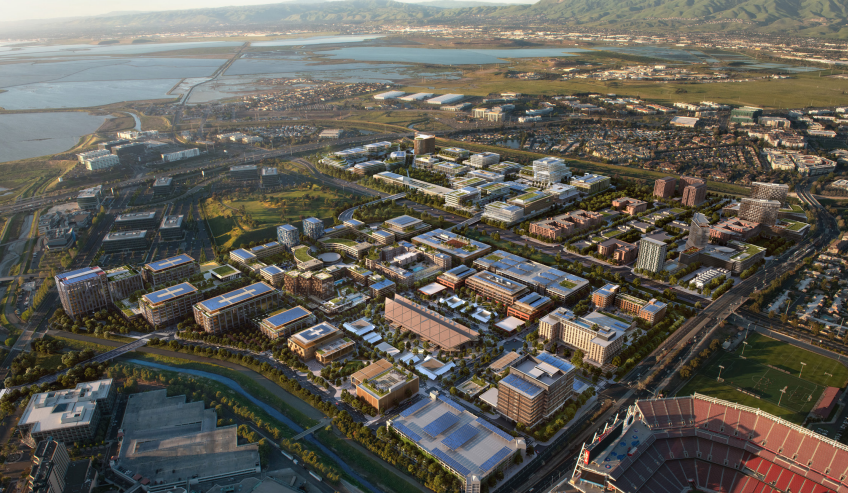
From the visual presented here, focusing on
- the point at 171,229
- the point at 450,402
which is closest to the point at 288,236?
the point at 171,229

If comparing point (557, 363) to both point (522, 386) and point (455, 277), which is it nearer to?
point (522, 386)

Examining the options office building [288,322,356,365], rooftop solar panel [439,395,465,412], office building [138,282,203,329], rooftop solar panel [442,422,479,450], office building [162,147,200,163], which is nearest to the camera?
rooftop solar panel [442,422,479,450]

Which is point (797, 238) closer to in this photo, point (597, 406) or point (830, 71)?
point (597, 406)

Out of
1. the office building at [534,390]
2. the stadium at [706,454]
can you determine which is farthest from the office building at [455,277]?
the stadium at [706,454]

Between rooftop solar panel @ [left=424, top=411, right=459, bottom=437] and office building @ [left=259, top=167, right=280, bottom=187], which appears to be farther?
office building @ [left=259, top=167, right=280, bottom=187]

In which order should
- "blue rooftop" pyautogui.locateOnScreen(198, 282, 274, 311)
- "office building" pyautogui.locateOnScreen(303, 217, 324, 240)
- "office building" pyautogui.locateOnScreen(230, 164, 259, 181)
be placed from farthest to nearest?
"office building" pyautogui.locateOnScreen(230, 164, 259, 181)
"office building" pyautogui.locateOnScreen(303, 217, 324, 240)
"blue rooftop" pyautogui.locateOnScreen(198, 282, 274, 311)

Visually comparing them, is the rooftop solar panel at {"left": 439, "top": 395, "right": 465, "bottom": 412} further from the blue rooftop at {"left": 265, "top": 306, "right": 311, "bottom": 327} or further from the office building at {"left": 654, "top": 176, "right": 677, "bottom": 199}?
the office building at {"left": 654, "top": 176, "right": 677, "bottom": 199}

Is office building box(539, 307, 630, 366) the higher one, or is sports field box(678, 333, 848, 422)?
office building box(539, 307, 630, 366)

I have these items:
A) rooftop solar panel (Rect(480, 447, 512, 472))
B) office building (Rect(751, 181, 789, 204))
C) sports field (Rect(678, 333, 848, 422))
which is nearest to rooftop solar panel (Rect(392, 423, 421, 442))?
rooftop solar panel (Rect(480, 447, 512, 472))
